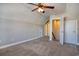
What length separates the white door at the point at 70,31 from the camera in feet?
17.8

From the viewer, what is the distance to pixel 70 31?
18.5ft

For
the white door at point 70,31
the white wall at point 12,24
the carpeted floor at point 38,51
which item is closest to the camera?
the carpeted floor at point 38,51

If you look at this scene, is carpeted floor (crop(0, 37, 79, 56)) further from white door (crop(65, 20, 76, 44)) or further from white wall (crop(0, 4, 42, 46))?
white door (crop(65, 20, 76, 44))

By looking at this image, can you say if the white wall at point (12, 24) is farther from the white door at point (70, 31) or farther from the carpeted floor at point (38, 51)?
the white door at point (70, 31)

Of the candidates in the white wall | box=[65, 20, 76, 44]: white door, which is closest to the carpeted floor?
the white wall

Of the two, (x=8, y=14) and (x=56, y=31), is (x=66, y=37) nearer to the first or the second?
(x=56, y=31)

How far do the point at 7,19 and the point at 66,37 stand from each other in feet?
12.1

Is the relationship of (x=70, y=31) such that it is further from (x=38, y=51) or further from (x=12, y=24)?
(x=12, y=24)

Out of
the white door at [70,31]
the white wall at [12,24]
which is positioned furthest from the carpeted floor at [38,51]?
the white door at [70,31]

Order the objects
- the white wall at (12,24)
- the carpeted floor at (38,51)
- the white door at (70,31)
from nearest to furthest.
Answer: the carpeted floor at (38,51) < the white wall at (12,24) < the white door at (70,31)

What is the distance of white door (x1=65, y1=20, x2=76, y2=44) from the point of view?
5.43 meters

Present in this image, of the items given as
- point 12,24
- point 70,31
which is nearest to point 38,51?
point 12,24

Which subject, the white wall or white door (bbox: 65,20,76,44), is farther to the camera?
white door (bbox: 65,20,76,44)

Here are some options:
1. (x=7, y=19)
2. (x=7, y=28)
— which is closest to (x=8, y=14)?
(x=7, y=19)
